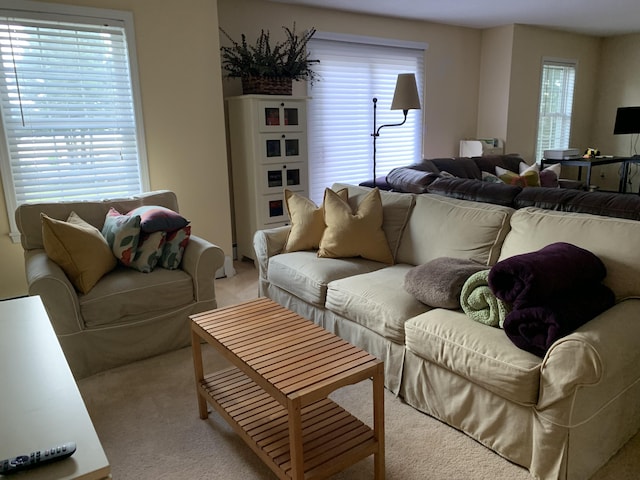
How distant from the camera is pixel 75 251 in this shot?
8.29 ft

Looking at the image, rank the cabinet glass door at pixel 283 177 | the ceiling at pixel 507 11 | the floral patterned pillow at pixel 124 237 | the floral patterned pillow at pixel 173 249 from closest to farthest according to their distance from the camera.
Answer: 1. the floral patterned pillow at pixel 124 237
2. the floral patterned pillow at pixel 173 249
3. the cabinet glass door at pixel 283 177
4. the ceiling at pixel 507 11

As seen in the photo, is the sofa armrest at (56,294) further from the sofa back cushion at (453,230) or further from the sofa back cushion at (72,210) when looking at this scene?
the sofa back cushion at (453,230)

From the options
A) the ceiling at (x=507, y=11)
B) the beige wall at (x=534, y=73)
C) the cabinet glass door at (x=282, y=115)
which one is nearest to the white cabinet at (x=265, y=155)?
the cabinet glass door at (x=282, y=115)

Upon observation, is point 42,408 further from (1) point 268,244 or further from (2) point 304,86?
(2) point 304,86

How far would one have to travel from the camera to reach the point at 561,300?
5.81 ft

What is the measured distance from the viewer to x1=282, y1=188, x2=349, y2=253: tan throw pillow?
10.1 ft

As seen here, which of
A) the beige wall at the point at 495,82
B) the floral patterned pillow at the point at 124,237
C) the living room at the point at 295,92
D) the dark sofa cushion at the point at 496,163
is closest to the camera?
the living room at the point at 295,92

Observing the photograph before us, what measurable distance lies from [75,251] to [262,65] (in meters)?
2.28

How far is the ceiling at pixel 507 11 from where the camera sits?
4664mm

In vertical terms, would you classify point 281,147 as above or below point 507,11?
below

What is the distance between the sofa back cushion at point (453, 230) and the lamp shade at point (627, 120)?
5218mm

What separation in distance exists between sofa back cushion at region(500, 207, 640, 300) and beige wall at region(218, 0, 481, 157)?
3039 millimetres

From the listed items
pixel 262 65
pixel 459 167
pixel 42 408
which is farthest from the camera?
pixel 459 167

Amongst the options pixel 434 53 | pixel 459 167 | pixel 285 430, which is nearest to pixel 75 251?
pixel 285 430
